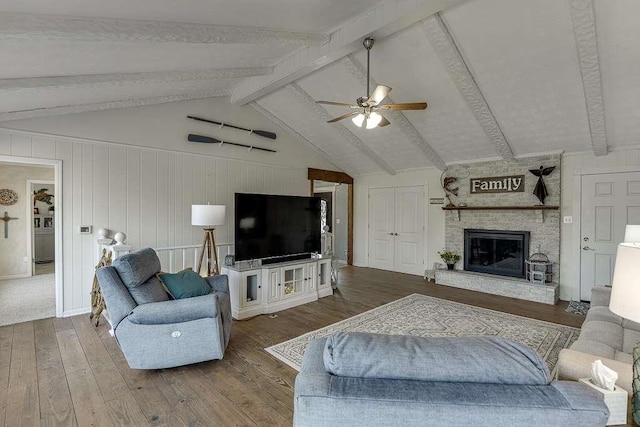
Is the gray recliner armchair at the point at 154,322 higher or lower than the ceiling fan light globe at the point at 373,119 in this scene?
lower

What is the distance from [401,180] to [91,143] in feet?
18.8

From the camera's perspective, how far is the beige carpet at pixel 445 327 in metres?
3.25

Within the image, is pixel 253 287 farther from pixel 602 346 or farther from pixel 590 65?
pixel 590 65

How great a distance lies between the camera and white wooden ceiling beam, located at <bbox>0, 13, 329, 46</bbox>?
1.98m

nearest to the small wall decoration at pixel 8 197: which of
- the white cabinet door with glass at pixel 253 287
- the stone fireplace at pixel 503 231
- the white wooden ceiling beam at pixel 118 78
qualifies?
the white wooden ceiling beam at pixel 118 78

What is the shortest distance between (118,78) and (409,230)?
19.3 ft

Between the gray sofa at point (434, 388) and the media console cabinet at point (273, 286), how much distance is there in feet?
10.5

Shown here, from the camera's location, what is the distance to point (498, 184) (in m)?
5.83

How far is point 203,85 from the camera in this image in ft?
15.3

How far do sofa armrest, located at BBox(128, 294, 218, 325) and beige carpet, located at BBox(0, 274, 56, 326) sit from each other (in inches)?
99.2

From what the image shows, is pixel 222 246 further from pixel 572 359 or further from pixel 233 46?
pixel 572 359

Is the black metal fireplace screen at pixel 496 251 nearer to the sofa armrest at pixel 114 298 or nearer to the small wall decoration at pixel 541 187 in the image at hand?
A: the small wall decoration at pixel 541 187

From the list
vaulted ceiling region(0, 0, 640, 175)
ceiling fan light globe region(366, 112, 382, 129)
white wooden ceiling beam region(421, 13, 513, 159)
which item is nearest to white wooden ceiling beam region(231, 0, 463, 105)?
vaulted ceiling region(0, 0, 640, 175)

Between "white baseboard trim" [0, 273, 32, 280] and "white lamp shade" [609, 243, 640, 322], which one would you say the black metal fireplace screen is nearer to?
"white lamp shade" [609, 243, 640, 322]
